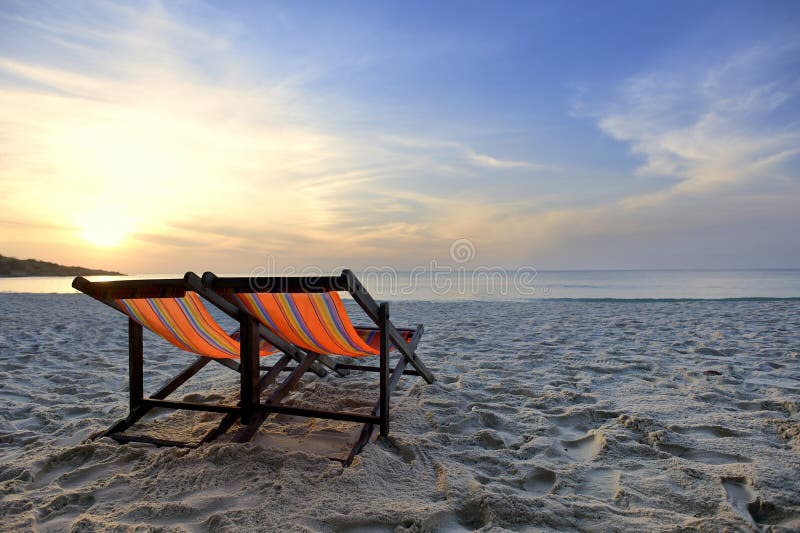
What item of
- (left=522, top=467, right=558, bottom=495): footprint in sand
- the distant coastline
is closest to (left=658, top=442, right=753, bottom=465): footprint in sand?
(left=522, top=467, right=558, bottom=495): footprint in sand

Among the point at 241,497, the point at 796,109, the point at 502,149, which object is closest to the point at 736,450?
the point at 241,497

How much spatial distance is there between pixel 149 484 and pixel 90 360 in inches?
133

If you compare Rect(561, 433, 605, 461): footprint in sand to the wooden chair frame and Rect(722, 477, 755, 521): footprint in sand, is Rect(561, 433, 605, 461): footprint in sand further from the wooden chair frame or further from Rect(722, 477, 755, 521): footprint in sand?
the wooden chair frame

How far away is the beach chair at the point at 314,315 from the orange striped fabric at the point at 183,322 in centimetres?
34

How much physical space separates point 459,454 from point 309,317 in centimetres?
110

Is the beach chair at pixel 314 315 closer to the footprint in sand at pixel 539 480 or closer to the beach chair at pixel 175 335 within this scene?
the beach chair at pixel 175 335

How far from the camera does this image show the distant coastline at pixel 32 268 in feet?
118

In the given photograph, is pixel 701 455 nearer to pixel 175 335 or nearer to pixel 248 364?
pixel 248 364

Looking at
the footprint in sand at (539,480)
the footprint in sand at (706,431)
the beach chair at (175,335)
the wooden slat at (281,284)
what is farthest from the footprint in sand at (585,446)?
the beach chair at (175,335)

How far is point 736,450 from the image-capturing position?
2.14 metres

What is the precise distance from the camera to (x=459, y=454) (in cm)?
214

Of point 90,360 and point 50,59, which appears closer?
point 90,360

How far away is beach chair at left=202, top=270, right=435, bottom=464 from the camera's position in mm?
1940

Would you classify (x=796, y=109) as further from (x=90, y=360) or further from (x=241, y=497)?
(x=90, y=360)
